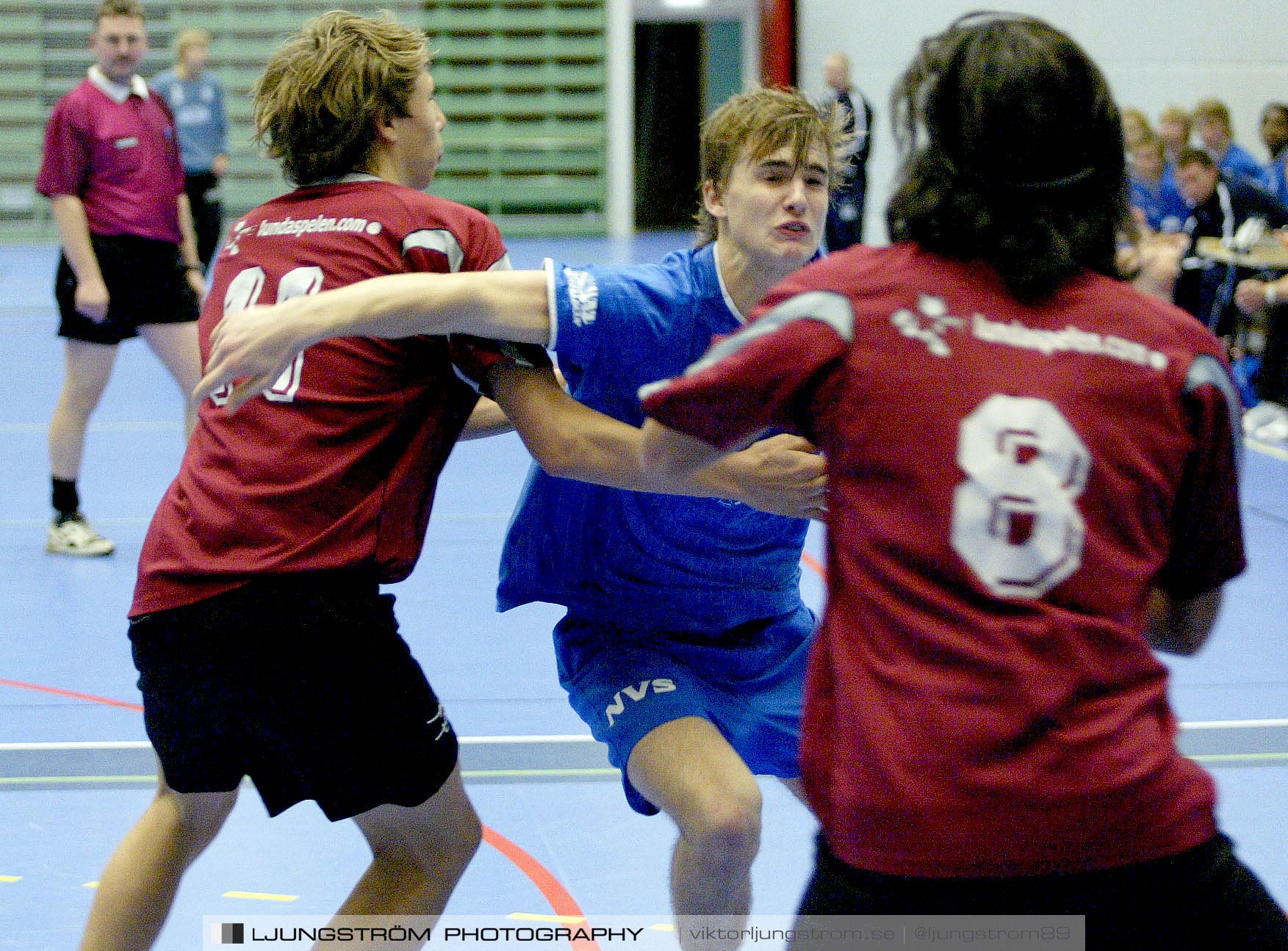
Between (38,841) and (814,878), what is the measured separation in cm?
222

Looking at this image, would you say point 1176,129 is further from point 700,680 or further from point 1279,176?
point 700,680

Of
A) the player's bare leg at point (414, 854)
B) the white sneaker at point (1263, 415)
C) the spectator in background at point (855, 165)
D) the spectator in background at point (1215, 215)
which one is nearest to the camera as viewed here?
the player's bare leg at point (414, 854)

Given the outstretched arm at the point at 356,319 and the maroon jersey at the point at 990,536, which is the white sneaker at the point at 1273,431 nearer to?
the outstretched arm at the point at 356,319

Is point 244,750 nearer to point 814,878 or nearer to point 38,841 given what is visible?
point 814,878

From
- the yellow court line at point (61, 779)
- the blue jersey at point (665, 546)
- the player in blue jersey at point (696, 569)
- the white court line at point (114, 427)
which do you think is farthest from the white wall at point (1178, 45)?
the blue jersey at point (665, 546)

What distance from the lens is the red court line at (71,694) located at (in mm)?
4012

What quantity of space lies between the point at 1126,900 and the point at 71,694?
11.0 ft

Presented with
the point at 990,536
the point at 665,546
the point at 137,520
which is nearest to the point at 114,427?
the point at 137,520

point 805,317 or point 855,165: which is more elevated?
point 805,317

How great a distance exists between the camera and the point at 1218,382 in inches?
57.4

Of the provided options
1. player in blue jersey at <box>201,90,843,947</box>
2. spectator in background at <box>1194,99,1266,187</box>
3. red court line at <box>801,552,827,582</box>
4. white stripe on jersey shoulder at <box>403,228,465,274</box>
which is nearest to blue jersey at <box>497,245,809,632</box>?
player in blue jersey at <box>201,90,843,947</box>

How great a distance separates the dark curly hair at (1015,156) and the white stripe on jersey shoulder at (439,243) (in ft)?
2.50

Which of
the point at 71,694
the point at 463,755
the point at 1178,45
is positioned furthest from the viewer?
the point at 1178,45

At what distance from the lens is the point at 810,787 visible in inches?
59.6
